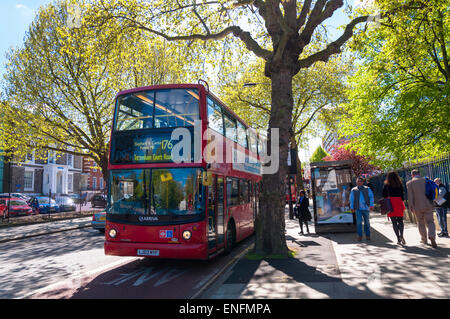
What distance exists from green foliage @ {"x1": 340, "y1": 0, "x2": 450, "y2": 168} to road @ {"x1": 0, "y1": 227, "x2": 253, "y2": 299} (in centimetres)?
961

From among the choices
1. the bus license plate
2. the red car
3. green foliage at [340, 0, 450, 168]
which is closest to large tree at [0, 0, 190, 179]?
the red car

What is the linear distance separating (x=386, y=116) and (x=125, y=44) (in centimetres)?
1233

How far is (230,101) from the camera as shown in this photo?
3098cm

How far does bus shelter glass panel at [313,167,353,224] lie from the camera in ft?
40.0

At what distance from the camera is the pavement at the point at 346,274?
16.9ft

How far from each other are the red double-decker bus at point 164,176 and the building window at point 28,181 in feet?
135

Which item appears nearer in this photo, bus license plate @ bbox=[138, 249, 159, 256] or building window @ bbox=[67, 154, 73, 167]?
bus license plate @ bbox=[138, 249, 159, 256]

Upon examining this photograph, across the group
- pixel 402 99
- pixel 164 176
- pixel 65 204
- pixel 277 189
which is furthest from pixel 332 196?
pixel 65 204

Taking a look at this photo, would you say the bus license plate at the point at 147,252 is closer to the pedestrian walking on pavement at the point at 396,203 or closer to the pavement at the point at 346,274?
the pavement at the point at 346,274

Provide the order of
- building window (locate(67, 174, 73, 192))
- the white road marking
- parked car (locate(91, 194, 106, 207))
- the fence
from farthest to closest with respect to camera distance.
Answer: building window (locate(67, 174, 73, 192)), parked car (locate(91, 194, 106, 207)), the fence, the white road marking

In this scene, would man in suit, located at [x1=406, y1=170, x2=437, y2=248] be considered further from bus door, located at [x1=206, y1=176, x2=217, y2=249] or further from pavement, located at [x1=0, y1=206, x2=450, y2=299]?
bus door, located at [x1=206, y1=176, x2=217, y2=249]

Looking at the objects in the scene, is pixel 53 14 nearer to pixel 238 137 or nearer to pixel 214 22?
pixel 214 22

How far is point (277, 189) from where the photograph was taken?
8477 mm
